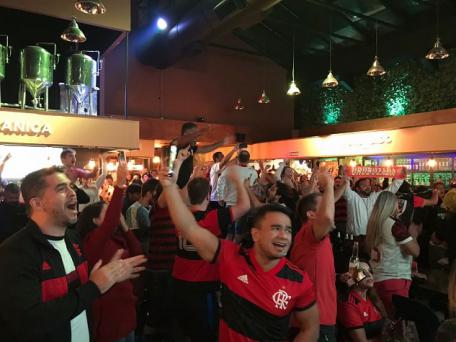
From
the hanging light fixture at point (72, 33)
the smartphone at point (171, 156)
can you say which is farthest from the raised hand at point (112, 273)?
the hanging light fixture at point (72, 33)

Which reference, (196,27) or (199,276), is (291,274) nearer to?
(199,276)

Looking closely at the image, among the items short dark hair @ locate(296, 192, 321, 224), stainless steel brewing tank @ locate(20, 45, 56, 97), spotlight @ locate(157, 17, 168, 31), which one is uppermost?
spotlight @ locate(157, 17, 168, 31)

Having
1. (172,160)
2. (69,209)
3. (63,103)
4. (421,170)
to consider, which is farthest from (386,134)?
(69,209)

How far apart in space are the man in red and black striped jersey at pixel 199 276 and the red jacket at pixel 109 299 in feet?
1.72

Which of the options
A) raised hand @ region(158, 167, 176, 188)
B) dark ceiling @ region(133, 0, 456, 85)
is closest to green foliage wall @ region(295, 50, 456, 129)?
dark ceiling @ region(133, 0, 456, 85)

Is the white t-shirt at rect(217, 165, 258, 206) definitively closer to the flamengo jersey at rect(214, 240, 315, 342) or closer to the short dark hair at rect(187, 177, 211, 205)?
the short dark hair at rect(187, 177, 211, 205)

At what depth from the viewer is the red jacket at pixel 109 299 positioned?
92.4 inches

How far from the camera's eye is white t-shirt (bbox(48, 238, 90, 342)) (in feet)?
5.77

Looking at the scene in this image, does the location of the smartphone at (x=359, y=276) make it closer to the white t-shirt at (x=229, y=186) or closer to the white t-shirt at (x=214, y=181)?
the white t-shirt at (x=229, y=186)

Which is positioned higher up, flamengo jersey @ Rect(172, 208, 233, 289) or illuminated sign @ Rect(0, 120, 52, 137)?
illuminated sign @ Rect(0, 120, 52, 137)

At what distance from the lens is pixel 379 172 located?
572 centimetres

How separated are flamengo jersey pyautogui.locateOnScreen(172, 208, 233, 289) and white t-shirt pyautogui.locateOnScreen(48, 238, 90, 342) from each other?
1.14 metres

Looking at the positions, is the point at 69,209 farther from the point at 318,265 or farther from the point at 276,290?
the point at 318,265

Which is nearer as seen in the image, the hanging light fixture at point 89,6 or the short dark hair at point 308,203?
the short dark hair at point 308,203
